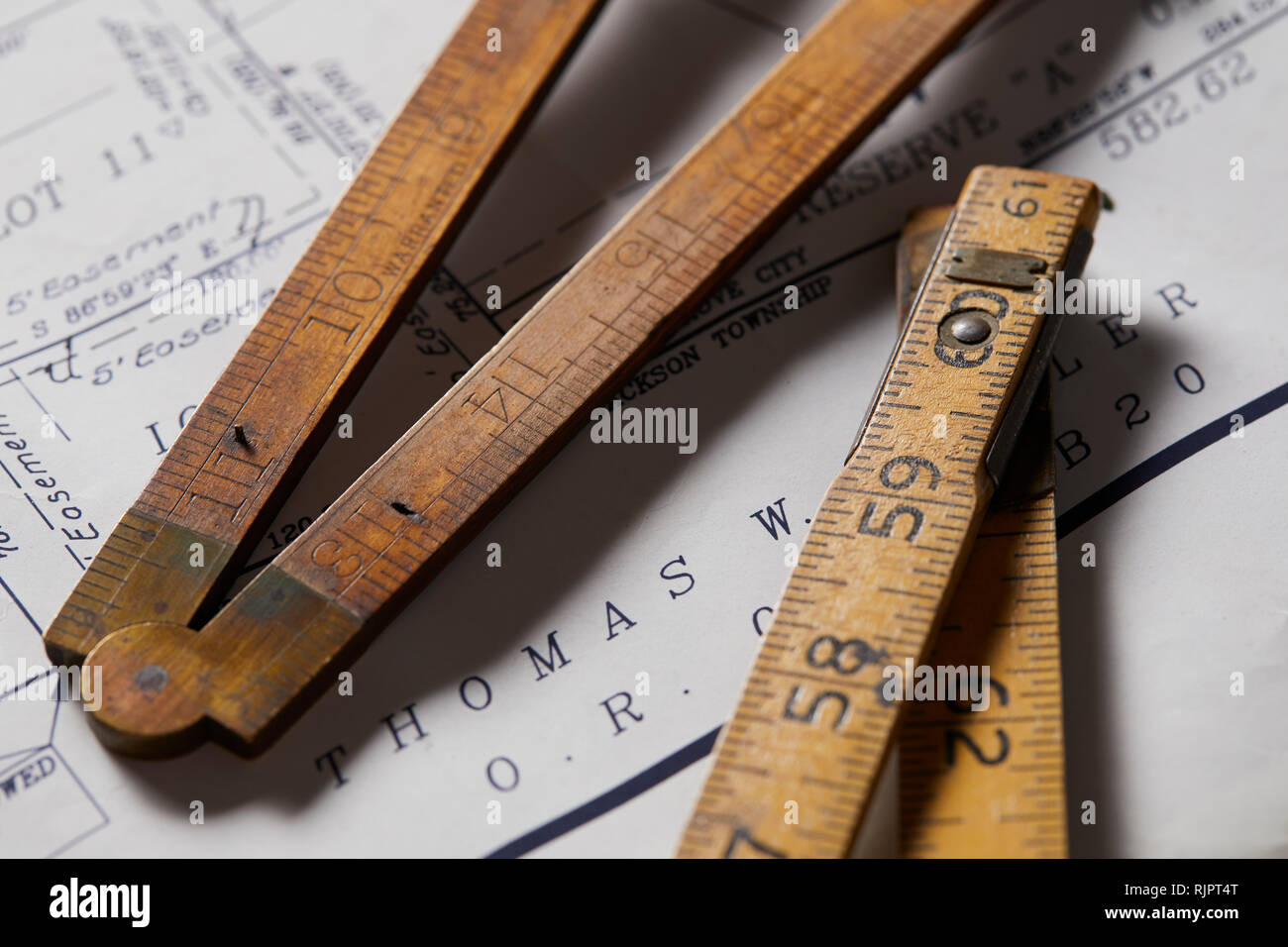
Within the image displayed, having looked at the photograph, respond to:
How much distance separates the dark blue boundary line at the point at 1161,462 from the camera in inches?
61.4

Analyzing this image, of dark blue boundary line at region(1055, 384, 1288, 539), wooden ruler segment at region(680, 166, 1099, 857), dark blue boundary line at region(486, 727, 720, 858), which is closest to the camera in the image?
wooden ruler segment at region(680, 166, 1099, 857)

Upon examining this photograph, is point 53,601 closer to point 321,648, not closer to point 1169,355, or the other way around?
point 321,648

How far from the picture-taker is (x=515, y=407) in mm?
1535

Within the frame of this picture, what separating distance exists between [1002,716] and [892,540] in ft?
0.71

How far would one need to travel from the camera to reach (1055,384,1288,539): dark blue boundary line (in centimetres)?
156

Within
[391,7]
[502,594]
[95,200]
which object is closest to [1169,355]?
[502,594]

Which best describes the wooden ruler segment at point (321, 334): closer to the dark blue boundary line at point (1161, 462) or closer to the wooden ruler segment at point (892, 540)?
the wooden ruler segment at point (892, 540)

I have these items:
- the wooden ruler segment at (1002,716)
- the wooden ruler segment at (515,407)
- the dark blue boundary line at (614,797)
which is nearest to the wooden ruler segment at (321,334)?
the wooden ruler segment at (515,407)

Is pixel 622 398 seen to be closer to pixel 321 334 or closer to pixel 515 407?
pixel 515 407

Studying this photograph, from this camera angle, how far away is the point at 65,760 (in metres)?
1.38

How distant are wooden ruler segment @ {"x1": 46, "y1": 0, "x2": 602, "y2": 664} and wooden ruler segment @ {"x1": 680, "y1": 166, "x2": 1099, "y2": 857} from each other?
24.5 inches

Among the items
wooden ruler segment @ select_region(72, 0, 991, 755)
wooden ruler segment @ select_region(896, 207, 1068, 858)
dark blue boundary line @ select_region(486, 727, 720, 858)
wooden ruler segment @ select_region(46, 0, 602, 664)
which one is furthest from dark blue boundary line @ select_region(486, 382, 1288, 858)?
wooden ruler segment @ select_region(46, 0, 602, 664)

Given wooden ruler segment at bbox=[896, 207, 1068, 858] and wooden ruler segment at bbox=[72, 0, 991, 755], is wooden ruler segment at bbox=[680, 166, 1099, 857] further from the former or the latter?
wooden ruler segment at bbox=[72, 0, 991, 755]

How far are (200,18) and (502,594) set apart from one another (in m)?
1.27
